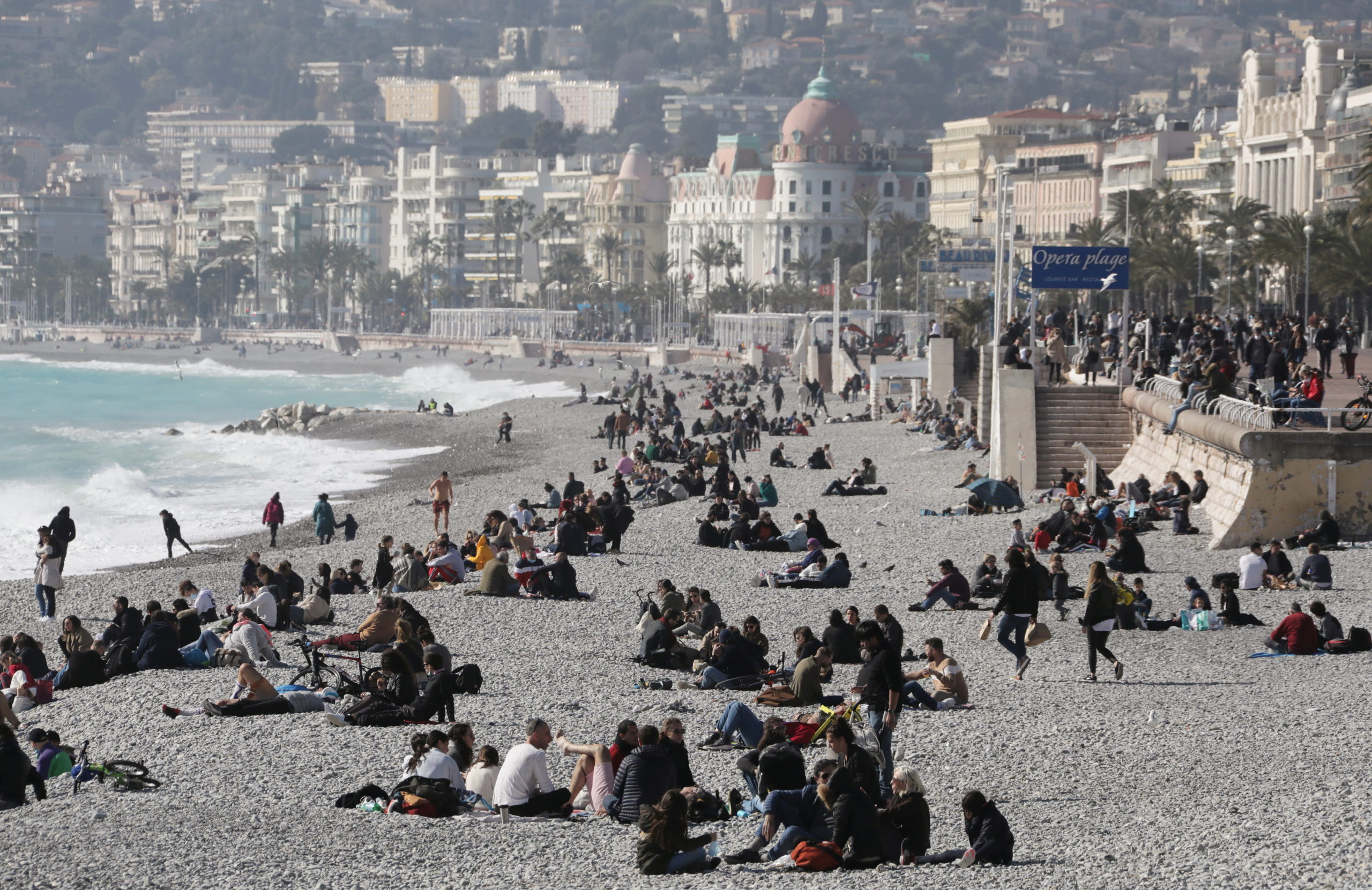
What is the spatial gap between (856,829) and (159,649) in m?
7.69

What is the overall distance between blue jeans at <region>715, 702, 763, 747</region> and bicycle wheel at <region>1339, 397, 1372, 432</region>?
10.3m

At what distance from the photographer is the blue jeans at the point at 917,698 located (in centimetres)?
1412

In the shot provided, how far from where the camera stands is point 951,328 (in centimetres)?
4625

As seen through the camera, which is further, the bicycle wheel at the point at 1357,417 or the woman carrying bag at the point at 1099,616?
the bicycle wheel at the point at 1357,417

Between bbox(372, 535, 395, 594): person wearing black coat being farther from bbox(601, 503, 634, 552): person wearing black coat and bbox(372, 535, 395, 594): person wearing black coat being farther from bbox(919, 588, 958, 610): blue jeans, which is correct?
bbox(919, 588, 958, 610): blue jeans

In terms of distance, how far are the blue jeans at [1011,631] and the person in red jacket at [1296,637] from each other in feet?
7.37

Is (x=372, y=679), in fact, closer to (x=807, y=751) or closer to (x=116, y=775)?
(x=116, y=775)

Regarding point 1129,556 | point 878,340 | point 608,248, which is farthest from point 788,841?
point 608,248

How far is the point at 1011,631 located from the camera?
15.3 metres

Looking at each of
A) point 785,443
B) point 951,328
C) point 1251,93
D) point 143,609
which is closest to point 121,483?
point 785,443

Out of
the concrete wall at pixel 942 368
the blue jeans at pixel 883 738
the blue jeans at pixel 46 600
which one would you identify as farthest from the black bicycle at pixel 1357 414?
the concrete wall at pixel 942 368

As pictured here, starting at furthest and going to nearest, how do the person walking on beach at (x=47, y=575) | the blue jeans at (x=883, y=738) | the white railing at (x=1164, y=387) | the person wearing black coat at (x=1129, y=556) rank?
the white railing at (x=1164, y=387) → the person walking on beach at (x=47, y=575) → the person wearing black coat at (x=1129, y=556) → the blue jeans at (x=883, y=738)

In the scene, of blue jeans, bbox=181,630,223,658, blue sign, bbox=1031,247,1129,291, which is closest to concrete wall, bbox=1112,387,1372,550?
blue sign, bbox=1031,247,1129,291

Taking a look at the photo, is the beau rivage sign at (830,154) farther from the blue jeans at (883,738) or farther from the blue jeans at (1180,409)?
the blue jeans at (883,738)
